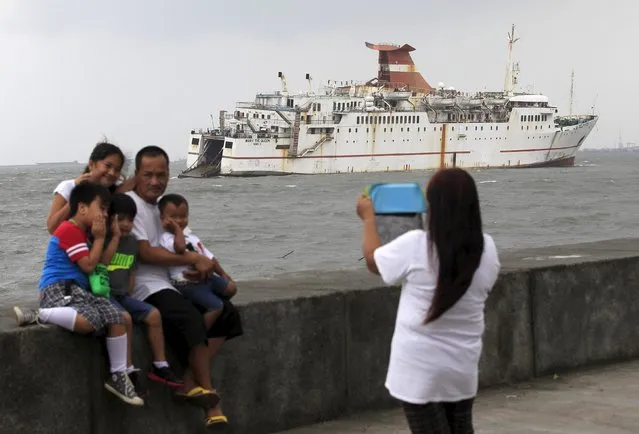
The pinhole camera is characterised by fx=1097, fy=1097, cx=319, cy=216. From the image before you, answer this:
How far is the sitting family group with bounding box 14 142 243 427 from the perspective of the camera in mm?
3406

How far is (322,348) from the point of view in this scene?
4.33 meters

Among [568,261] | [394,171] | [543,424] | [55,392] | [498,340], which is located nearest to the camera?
[55,392]

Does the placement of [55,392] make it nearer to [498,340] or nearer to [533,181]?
[498,340]

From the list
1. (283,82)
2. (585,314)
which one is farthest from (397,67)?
(585,314)

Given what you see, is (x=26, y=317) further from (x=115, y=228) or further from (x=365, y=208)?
(x=365, y=208)

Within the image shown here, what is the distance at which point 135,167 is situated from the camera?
12.4ft

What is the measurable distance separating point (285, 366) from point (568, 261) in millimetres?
1758

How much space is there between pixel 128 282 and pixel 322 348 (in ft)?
3.43

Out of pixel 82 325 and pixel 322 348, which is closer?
pixel 82 325

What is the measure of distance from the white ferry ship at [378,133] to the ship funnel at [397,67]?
18.6ft

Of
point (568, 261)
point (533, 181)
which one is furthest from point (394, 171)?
point (568, 261)

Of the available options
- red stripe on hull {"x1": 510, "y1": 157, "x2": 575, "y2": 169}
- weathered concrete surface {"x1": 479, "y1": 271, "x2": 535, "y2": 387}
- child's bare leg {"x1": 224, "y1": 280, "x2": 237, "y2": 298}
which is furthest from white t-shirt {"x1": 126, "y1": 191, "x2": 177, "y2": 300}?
red stripe on hull {"x1": 510, "y1": 157, "x2": 575, "y2": 169}

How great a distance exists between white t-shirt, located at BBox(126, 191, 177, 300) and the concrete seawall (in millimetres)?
186

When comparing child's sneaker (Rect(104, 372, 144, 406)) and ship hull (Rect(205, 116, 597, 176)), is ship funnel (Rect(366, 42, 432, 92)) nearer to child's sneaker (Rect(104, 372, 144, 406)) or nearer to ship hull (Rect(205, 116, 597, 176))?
ship hull (Rect(205, 116, 597, 176))
